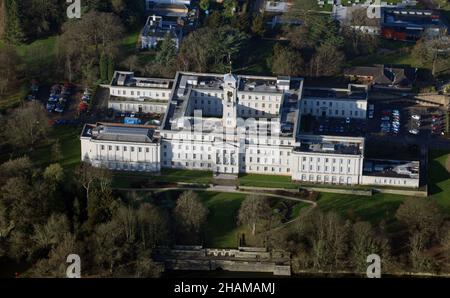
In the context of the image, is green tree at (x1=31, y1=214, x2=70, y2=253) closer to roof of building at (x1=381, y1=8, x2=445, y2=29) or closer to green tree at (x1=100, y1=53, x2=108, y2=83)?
green tree at (x1=100, y1=53, x2=108, y2=83)

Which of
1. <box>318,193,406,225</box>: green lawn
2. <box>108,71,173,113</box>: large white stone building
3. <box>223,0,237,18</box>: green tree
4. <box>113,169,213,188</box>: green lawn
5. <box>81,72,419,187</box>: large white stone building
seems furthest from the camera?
<box>223,0,237,18</box>: green tree

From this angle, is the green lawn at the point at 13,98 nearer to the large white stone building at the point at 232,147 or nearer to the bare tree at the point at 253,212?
the large white stone building at the point at 232,147

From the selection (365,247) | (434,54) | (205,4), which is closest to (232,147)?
(365,247)

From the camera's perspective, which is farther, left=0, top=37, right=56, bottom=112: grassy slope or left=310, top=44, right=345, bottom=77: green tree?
left=310, top=44, right=345, bottom=77: green tree

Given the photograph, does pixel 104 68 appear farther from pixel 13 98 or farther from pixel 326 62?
pixel 326 62

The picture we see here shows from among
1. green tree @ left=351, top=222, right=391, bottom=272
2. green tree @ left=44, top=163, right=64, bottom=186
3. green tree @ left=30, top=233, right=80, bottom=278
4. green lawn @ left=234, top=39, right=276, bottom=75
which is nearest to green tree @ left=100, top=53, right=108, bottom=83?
green lawn @ left=234, top=39, right=276, bottom=75

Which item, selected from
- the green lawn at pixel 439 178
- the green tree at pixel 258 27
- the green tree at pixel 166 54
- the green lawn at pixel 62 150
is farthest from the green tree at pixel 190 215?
the green tree at pixel 258 27

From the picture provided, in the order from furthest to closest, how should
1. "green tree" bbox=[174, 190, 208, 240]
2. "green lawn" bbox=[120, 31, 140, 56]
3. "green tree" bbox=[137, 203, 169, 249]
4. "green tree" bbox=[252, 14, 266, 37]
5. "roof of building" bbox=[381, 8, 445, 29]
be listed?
1. "roof of building" bbox=[381, 8, 445, 29]
2. "green tree" bbox=[252, 14, 266, 37]
3. "green lawn" bbox=[120, 31, 140, 56]
4. "green tree" bbox=[174, 190, 208, 240]
5. "green tree" bbox=[137, 203, 169, 249]

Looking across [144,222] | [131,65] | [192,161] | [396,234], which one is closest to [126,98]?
[131,65]
